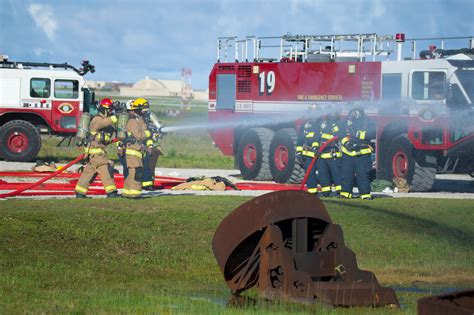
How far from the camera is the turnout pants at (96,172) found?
18.1 meters

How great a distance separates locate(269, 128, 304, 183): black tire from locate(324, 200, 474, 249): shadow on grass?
22.5ft

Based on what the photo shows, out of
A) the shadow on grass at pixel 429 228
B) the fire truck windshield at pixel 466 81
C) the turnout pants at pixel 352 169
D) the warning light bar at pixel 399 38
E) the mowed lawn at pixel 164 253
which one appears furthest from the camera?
the warning light bar at pixel 399 38

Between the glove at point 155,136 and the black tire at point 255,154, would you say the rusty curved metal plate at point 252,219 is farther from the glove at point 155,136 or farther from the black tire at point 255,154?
the black tire at point 255,154

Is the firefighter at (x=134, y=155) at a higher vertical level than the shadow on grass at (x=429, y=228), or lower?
higher

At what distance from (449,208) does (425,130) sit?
4549 millimetres

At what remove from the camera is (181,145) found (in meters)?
46.0

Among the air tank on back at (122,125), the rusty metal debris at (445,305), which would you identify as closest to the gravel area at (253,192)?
the air tank on back at (122,125)

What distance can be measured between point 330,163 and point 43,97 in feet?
37.6

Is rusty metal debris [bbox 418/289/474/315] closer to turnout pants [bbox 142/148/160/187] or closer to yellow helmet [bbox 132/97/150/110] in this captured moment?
yellow helmet [bbox 132/97/150/110]

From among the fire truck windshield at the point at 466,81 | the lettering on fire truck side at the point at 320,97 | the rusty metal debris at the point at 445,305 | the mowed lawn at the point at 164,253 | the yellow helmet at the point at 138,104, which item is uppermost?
the fire truck windshield at the point at 466,81

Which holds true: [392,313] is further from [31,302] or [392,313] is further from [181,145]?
[181,145]

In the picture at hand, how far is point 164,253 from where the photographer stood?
1368cm

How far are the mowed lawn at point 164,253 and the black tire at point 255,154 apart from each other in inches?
276

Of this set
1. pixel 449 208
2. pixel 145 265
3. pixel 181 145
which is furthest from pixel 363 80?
pixel 181 145
